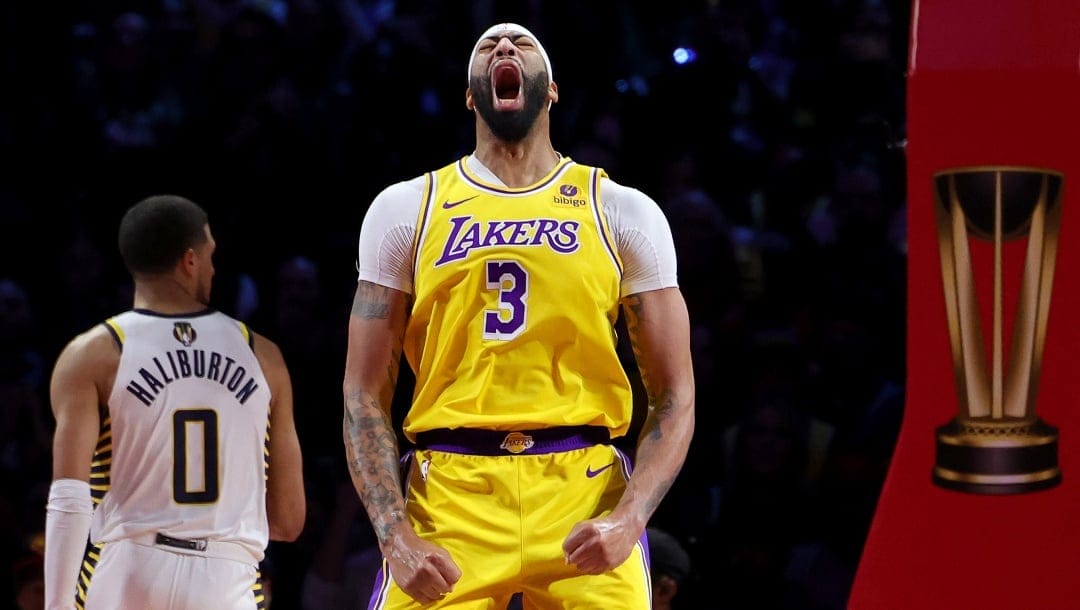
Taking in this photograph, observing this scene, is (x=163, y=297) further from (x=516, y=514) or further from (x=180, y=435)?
(x=516, y=514)

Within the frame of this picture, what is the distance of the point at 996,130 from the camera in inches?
172

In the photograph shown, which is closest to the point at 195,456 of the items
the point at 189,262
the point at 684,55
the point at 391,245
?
the point at 189,262

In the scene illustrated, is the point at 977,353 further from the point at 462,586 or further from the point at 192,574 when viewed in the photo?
the point at 192,574

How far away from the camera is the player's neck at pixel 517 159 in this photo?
409 cm

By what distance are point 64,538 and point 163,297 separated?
31.9 inches

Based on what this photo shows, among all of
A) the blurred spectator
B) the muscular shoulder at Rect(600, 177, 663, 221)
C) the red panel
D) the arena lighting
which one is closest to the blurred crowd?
the arena lighting

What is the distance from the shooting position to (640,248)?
13.1 ft

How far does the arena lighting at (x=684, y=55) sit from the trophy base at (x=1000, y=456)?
3938 mm

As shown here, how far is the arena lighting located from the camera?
8109 mm

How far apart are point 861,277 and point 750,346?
23.5 inches

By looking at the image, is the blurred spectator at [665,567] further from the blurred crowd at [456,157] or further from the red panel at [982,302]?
the red panel at [982,302]

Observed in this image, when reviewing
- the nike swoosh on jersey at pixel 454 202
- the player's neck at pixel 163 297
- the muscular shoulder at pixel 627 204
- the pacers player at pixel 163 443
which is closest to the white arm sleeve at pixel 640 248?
the muscular shoulder at pixel 627 204

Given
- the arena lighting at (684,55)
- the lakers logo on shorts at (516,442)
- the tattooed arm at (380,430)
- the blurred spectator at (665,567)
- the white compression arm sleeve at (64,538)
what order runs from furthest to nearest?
the arena lighting at (684,55)
the blurred spectator at (665,567)
the white compression arm sleeve at (64,538)
the lakers logo on shorts at (516,442)
the tattooed arm at (380,430)

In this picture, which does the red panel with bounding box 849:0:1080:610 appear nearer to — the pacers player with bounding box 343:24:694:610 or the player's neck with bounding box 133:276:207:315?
the pacers player with bounding box 343:24:694:610
